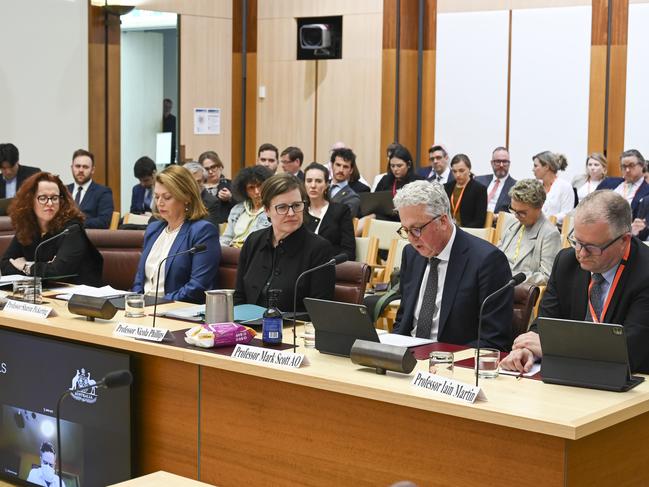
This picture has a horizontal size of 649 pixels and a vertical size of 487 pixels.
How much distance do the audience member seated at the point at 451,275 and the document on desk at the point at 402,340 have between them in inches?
6.6

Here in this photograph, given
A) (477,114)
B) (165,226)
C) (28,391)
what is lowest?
(28,391)

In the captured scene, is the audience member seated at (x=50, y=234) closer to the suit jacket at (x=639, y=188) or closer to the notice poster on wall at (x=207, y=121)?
the suit jacket at (x=639, y=188)

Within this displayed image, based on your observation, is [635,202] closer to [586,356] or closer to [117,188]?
[117,188]

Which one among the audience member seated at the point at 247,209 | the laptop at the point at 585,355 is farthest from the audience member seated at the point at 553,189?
the laptop at the point at 585,355

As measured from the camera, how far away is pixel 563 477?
2740 millimetres

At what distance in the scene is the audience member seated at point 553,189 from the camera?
10172 millimetres

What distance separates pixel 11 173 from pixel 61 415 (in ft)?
19.9

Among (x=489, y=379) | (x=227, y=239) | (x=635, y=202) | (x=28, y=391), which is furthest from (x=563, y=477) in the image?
(x=635, y=202)

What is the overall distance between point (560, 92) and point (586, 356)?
872 centimetres

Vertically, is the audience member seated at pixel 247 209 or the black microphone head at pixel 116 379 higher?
the audience member seated at pixel 247 209

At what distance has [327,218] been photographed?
7188 mm

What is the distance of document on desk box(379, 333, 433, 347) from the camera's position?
12.3ft

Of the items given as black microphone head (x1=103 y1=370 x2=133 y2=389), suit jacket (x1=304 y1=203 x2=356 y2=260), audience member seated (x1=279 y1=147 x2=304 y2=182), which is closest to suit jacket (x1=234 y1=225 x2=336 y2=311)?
black microphone head (x1=103 y1=370 x2=133 y2=389)

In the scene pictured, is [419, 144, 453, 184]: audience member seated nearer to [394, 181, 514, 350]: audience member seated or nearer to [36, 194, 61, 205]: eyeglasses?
[36, 194, 61, 205]: eyeglasses
